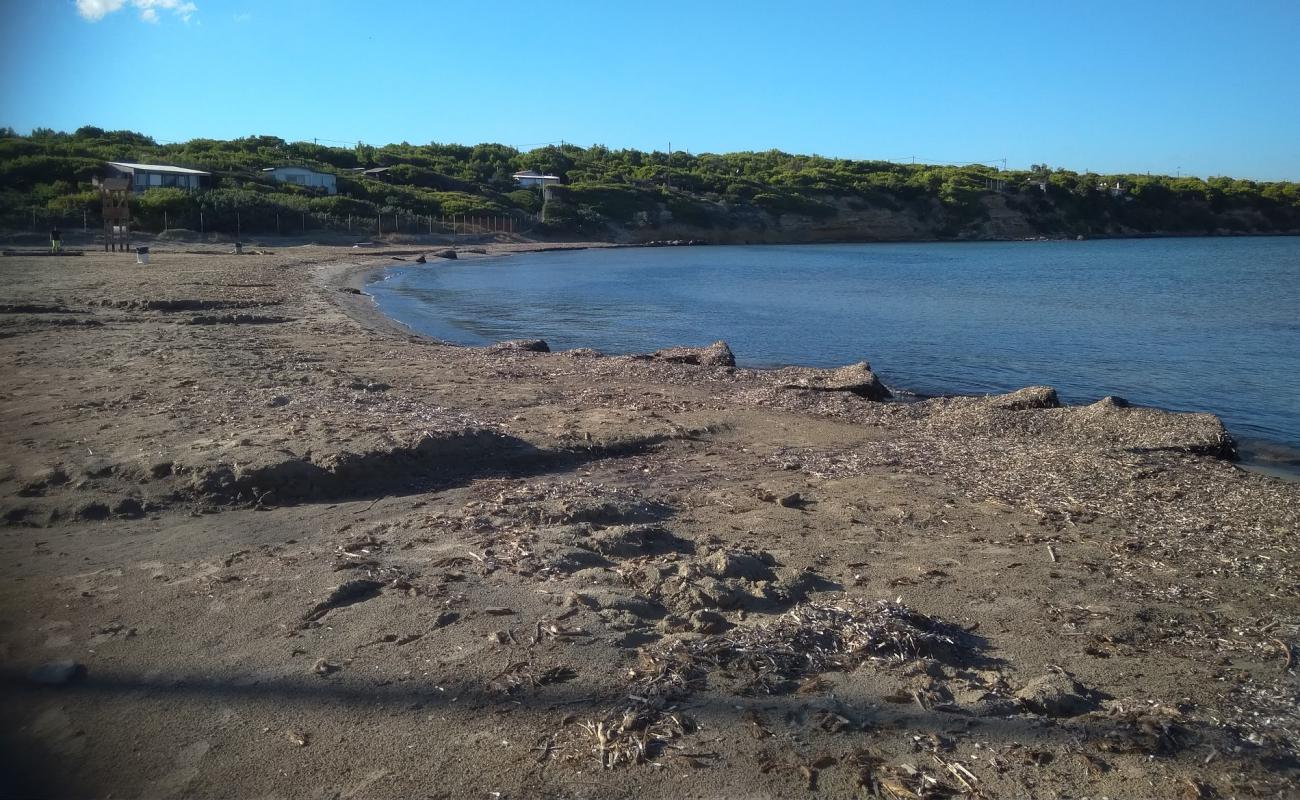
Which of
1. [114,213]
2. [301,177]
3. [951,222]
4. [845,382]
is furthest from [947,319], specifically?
[951,222]

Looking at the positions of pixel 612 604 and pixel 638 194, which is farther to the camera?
pixel 638 194

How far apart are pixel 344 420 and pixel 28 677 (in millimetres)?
4599

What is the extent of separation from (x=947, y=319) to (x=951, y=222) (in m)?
80.7

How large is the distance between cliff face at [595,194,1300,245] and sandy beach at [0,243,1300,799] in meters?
78.0

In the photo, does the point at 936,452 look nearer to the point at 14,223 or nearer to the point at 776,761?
the point at 776,761

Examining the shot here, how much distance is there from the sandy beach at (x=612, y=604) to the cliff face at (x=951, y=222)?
78.0 metres

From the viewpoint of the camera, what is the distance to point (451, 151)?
110000mm

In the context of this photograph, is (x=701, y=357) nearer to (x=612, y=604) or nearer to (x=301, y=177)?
(x=612, y=604)

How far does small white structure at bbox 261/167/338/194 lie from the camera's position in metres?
70.2

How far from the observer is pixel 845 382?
13719mm

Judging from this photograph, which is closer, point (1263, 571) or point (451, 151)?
point (1263, 571)

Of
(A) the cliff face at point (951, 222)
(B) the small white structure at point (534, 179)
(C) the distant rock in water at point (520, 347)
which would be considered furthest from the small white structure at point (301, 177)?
(C) the distant rock in water at point (520, 347)

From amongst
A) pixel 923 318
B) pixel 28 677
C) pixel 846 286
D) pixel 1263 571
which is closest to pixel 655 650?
pixel 28 677

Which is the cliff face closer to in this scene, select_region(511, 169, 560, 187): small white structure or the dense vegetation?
the dense vegetation
